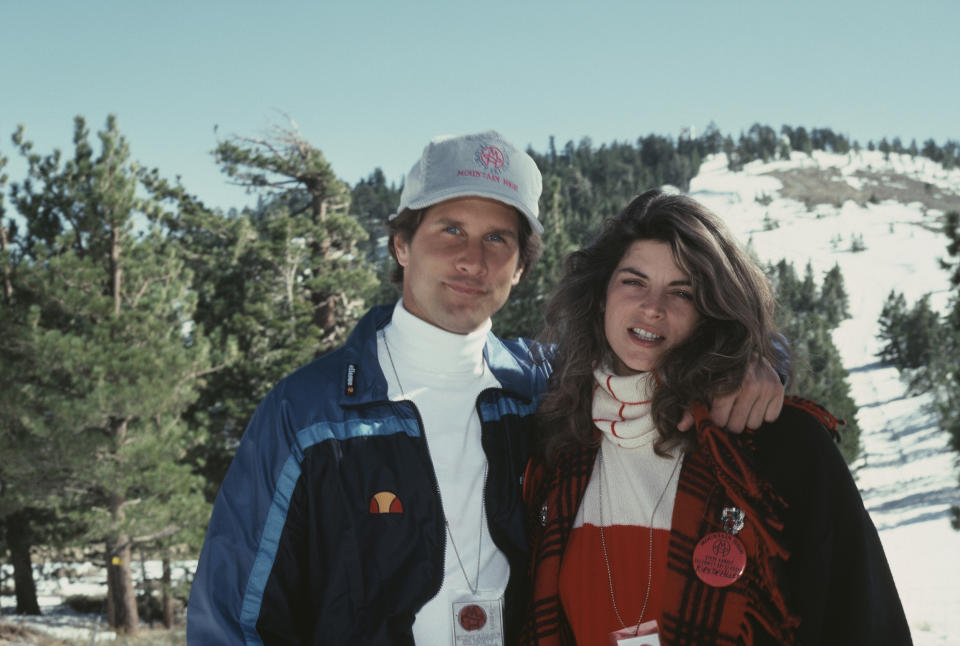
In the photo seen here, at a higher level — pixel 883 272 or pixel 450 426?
pixel 883 272

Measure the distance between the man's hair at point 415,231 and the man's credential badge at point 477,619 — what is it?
1262 millimetres

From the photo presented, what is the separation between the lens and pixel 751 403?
223 centimetres

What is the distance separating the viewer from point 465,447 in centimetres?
261

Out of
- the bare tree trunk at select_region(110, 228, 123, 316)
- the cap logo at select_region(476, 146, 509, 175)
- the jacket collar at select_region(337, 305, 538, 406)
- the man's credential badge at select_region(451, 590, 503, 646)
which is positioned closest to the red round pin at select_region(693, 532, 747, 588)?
the man's credential badge at select_region(451, 590, 503, 646)

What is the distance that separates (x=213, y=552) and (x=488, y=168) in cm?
151

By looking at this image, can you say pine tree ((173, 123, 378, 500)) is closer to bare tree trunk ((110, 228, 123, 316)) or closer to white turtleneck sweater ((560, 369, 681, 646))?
bare tree trunk ((110, 228, 123, 316))

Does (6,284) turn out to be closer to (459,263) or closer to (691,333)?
(459,263)

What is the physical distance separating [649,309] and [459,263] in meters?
0.69

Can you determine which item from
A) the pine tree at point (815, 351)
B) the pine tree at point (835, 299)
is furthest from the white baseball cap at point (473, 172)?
the pine tree at point (835, 299)

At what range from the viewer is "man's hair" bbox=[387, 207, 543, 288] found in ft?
9.39

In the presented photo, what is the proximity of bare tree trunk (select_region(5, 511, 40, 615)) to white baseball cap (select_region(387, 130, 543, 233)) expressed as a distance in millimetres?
16188

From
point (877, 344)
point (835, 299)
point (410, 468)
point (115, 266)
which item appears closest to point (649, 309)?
point (410, 468)

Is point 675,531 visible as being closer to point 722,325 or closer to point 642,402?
point 642,402

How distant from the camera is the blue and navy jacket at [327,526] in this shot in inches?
89.8
